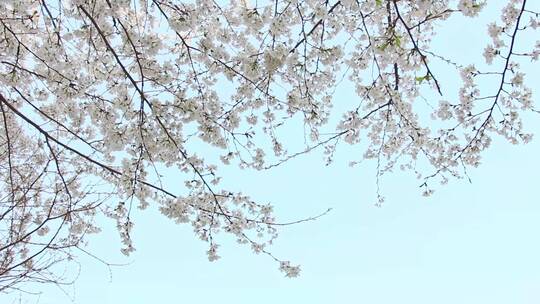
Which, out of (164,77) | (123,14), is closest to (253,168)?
(164,77)

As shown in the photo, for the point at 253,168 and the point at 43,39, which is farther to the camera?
the point at 253,168

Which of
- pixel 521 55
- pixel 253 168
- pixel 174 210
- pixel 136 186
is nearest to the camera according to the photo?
pixel 521 55

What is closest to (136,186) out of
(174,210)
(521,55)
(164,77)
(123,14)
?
(174,210)

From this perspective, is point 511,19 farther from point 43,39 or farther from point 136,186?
point 43,39

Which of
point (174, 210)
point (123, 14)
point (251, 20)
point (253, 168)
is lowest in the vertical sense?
point (174, 210)

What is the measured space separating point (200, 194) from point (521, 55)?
6.14 ft

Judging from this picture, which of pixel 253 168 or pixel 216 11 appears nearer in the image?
pixel 216 11

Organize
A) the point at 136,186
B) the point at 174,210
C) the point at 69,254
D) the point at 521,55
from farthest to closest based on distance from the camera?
the point at 69,254, the point at 174,210, the point at 136,186, the point at 521,55

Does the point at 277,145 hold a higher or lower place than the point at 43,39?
lower

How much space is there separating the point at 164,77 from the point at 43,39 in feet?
2.56

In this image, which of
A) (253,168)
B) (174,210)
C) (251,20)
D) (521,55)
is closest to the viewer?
(521,55)

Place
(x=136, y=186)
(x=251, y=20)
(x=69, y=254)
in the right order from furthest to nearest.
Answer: (x=69, y=254), (x=136, y=186), (x=251, y=20)

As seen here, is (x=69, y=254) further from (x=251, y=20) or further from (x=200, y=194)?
(x=251, y=20)

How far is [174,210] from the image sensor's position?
121 inches
